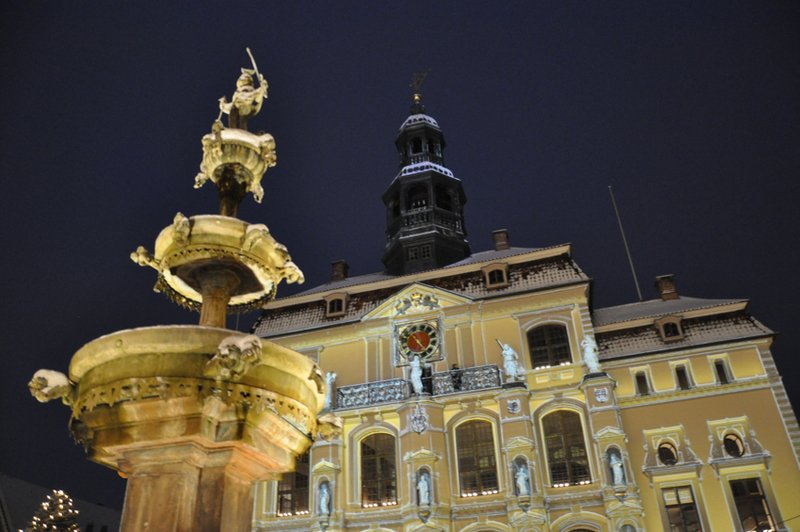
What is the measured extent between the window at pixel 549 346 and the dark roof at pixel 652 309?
2282 mm

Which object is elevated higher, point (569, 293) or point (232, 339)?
point (569, 293)

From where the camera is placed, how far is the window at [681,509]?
2198cm

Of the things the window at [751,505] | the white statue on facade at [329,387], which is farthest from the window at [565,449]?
the white statue on facade at [329,387]

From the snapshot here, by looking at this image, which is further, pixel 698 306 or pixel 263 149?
pixel 698 306

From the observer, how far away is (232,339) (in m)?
5.77

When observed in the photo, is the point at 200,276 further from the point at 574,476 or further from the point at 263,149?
the point at 574,476

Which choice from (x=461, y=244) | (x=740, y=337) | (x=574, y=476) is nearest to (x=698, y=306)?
(x=740, y=337)

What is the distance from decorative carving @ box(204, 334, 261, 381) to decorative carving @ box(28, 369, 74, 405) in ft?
5.31

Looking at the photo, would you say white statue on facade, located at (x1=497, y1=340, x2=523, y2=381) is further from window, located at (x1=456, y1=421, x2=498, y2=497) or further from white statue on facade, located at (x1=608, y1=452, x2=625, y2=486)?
white statue on facade, located at (x1=608, y1=452, x2=625, y2=486)

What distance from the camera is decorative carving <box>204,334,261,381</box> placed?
18.5 feet

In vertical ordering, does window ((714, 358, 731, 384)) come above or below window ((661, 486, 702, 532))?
above

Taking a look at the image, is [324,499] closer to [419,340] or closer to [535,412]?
[419,340]

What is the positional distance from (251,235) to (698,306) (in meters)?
24.1

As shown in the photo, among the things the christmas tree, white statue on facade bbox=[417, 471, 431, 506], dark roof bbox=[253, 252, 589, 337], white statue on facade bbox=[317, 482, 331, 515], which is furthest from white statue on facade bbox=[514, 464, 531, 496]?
the christmas tree
